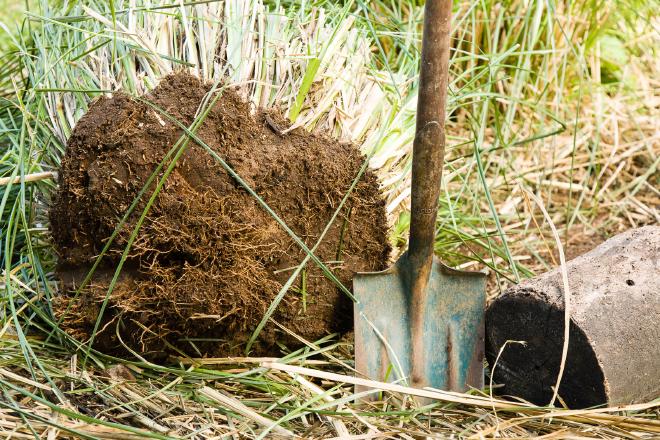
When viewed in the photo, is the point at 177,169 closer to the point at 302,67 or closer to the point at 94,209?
the point at 94,209

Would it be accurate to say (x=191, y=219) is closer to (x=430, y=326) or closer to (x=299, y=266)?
(x=299, y=266)

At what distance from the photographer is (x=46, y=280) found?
227 centimetres

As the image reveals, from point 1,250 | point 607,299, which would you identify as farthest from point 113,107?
point 607,299

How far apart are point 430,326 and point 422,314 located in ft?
0.13

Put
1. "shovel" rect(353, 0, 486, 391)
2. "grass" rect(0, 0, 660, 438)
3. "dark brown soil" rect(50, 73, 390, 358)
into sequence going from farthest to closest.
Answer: "shovel" rect(353, 0, 486, 391), "dark brown soil" rect(50, 73, 390, 358), "grass" rect(0, 0, 660, 438)

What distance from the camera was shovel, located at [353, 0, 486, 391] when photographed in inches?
84.8

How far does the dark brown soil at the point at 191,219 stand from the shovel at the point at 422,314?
0.61 feet

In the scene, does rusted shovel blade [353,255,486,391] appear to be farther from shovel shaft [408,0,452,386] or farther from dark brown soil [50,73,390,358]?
dark brown soil [50,73,390,358]

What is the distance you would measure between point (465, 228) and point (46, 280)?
152cm

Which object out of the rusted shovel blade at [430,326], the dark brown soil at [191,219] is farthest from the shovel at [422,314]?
the dark brown soil at [191,219]

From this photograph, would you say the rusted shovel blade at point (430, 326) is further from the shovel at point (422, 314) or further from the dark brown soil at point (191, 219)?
the dark brown soil at point (191, 219)

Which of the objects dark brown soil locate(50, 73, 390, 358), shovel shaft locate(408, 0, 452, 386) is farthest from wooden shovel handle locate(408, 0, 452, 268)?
dark brown soil locate(50, 73, 390, 358)

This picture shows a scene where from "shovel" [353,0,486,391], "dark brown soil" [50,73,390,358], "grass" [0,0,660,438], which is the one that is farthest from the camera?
"shovel" [353,0,486,391]

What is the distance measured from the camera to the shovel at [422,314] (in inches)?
84.8
